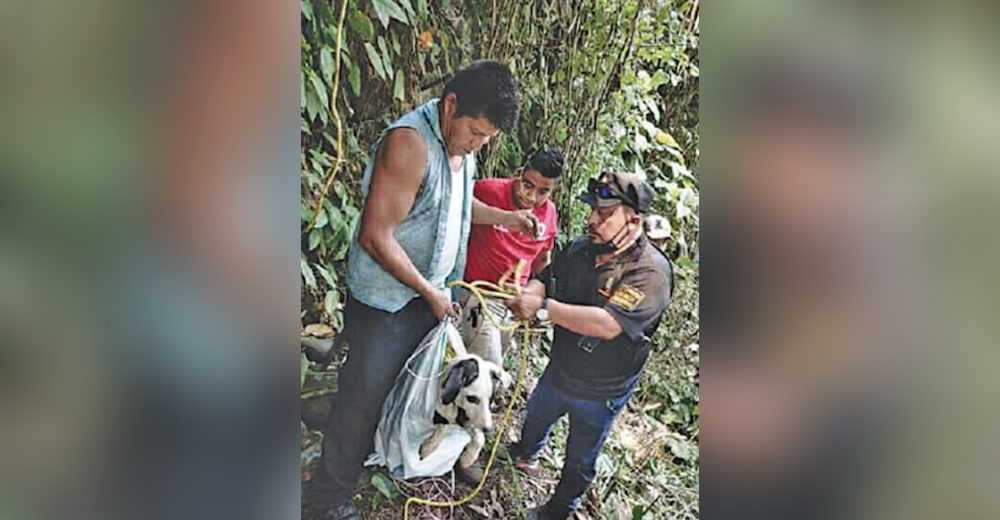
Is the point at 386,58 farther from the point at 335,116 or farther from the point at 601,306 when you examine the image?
the point at 601,306

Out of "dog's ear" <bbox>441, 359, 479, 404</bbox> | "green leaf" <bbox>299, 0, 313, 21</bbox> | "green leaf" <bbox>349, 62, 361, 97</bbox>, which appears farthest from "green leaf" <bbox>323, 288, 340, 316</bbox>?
"green leaf" <bbox>299, 0, 313, 21</bbox>

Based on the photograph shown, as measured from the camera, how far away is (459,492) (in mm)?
1396

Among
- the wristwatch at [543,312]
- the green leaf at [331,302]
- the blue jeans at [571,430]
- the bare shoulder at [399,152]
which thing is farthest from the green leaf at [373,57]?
the blue jeans at [571,430]

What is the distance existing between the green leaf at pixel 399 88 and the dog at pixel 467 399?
1.46ft

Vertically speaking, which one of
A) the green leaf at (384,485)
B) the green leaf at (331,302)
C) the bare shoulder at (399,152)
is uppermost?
the bare shoulder at (399,152)

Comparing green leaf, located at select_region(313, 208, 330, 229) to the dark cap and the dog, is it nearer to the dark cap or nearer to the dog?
the dog

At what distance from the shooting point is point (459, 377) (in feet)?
4.53

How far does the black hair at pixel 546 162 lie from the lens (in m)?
1.37

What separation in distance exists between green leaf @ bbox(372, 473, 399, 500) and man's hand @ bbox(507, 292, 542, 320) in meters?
0.35

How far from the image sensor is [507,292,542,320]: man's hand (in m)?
1.38
